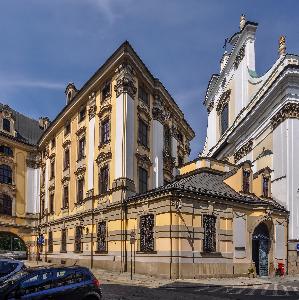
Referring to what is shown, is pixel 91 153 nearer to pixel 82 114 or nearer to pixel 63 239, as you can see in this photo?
pixel 82 114

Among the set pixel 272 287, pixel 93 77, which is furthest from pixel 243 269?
pixel 93 77

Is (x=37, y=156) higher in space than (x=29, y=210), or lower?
higher

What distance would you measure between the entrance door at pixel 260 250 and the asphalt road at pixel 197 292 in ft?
21.3

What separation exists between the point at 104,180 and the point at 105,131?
3.83 meters

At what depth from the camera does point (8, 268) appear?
50.0ft

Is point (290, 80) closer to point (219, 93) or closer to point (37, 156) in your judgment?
point (219, 93)

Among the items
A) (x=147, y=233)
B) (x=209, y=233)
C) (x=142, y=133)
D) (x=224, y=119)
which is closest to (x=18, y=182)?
(x=142, y=133)

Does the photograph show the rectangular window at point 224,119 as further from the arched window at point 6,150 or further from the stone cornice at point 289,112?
the arched window at point 6,150

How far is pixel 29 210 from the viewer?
49.5 meters

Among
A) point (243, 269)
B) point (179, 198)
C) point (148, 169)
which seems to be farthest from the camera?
point (148, 169)

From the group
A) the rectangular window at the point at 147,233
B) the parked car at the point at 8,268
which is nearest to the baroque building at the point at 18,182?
the rectangular window at the point at 147,233

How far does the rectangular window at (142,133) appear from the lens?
107 ft

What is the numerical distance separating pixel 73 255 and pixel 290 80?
2224 cm

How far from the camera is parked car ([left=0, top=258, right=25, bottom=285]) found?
14817 mm
